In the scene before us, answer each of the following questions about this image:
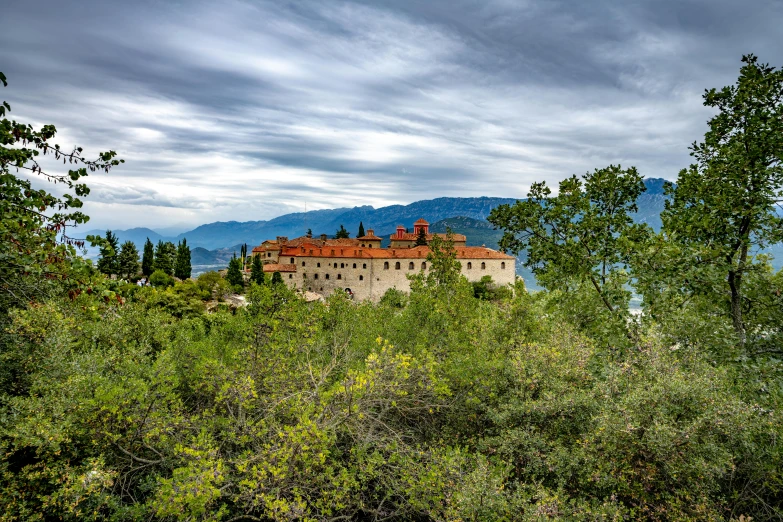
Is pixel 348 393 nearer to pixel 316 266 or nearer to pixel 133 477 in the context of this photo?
pixel 133 477

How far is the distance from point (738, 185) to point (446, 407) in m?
8.42

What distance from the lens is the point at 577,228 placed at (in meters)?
10.4

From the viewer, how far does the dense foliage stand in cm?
670

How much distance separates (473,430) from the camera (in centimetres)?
1016

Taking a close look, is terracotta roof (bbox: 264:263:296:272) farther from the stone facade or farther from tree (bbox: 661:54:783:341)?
tree (bbox: 661:54:783:341)

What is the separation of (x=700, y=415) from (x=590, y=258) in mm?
4169

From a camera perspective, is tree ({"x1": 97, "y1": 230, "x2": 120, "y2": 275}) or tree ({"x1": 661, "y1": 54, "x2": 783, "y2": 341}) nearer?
tree ({"x1": 97, "y1": 230, "x2": 120, "y2": 275})

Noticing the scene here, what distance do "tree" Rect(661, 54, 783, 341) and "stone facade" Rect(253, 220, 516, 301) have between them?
7167 centimetres

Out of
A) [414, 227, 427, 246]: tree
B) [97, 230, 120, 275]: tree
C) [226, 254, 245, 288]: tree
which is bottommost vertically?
[226, 254, 245, 288]: tree

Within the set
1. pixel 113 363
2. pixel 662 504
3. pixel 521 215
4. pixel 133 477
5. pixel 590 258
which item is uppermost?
pixel 521 215

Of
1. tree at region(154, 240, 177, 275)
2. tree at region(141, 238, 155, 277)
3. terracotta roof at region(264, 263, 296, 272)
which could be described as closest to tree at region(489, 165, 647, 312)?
tree at region(154, 240, 177, 275)

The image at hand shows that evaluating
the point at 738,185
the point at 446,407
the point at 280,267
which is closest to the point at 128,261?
the point at 280,267

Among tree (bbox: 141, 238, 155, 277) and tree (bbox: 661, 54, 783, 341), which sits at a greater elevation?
tree (bbox: 661, 54, 783, 341)

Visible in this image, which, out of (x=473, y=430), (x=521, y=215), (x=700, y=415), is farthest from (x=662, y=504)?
(x=521, y=215)
